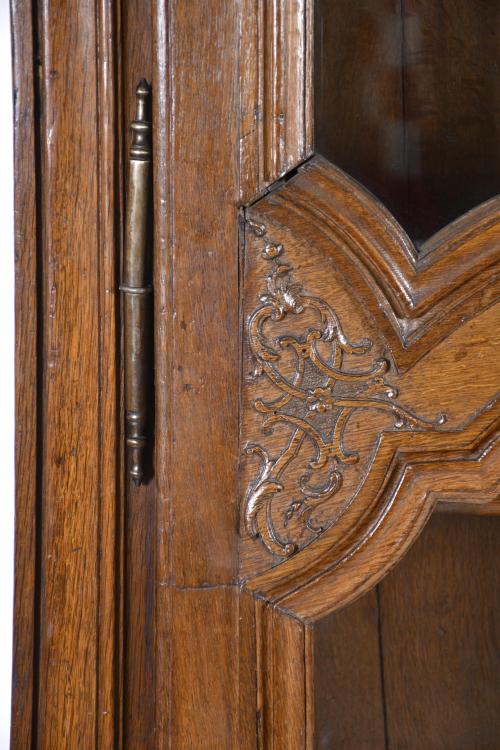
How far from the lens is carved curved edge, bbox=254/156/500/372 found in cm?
40

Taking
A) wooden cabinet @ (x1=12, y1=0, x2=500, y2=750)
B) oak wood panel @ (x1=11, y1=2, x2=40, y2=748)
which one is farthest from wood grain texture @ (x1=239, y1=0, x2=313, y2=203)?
oak wood panel @ (x1=11, y1=2, x2=40, y2=748)

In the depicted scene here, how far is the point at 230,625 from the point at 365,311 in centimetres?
19

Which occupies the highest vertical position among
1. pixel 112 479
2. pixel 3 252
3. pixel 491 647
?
pixel 3 252

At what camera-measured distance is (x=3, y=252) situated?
17.6 inches

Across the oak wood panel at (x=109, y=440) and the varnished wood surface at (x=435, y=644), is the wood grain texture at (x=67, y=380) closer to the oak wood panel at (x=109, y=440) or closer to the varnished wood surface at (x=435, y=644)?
the oak wood panel at (x=109, y=440)

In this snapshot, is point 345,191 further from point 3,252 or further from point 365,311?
point 3,252

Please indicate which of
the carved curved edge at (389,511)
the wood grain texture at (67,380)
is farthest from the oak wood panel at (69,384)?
the carved curved edge at (389,511)

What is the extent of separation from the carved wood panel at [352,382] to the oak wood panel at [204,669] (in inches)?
1.1

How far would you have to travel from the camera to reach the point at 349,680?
479 millimetres

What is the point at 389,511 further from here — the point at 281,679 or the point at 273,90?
the point at 273,90

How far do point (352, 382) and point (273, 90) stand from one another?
0.16 meters

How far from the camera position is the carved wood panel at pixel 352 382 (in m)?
0.40

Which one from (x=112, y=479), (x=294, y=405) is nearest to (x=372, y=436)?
(x=294, y=405)

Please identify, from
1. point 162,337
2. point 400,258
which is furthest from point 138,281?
point 400,258
